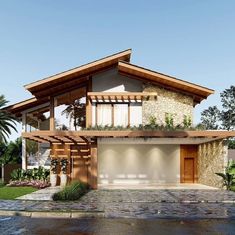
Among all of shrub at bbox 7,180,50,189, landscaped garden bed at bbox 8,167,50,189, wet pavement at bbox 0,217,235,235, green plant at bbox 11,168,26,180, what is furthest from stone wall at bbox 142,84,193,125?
wet pavement at bbox 0,217,235,235

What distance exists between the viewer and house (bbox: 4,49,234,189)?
2423 cm

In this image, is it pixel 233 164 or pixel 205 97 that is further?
pixel 205 97

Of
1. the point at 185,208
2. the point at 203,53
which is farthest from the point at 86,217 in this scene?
the point at 203,53

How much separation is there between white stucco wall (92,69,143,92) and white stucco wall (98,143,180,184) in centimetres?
464

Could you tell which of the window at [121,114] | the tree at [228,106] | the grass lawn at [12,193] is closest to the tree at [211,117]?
the tree at [228,106]

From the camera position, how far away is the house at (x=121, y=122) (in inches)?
954

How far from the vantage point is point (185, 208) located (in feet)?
48.9

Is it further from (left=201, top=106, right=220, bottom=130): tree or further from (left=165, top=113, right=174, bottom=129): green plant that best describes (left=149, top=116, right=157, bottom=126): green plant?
(left=201, top=106, right=220, bottom=130): tree

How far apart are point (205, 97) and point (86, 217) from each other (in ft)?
53.9

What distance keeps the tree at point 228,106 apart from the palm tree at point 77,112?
61204 mm

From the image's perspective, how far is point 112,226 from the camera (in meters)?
11.2

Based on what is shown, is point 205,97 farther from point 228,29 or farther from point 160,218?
point 160,218

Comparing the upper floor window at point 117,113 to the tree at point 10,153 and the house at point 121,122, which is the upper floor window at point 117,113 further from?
the tree at point 10,153

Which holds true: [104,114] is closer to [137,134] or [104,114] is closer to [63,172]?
[137,134]
